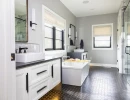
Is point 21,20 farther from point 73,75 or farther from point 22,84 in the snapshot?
point 73,75

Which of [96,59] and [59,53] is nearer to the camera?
[59,53]

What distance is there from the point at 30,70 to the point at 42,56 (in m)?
0.60

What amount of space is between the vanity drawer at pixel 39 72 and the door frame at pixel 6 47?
1.64 feet

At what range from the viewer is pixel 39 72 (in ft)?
5.93

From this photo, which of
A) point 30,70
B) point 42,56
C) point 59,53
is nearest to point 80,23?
point 59,53

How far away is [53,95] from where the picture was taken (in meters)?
2.36

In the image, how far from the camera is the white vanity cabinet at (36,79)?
143 cm

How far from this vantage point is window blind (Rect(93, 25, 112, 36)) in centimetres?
565

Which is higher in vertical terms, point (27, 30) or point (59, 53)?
point (27, 30)

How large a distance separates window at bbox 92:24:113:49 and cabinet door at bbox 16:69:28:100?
4975 mm

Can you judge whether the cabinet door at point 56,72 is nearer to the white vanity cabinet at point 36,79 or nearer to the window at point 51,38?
the white vanity cabinet at point 36,79

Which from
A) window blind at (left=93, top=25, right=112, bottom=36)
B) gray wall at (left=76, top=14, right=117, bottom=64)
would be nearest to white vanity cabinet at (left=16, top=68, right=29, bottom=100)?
gray wall at (left=76, top=14, right=117, bottom=64)

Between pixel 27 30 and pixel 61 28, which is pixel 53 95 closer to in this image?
pixel 27 30

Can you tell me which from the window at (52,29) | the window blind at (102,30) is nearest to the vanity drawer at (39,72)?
the window at (52,29)
